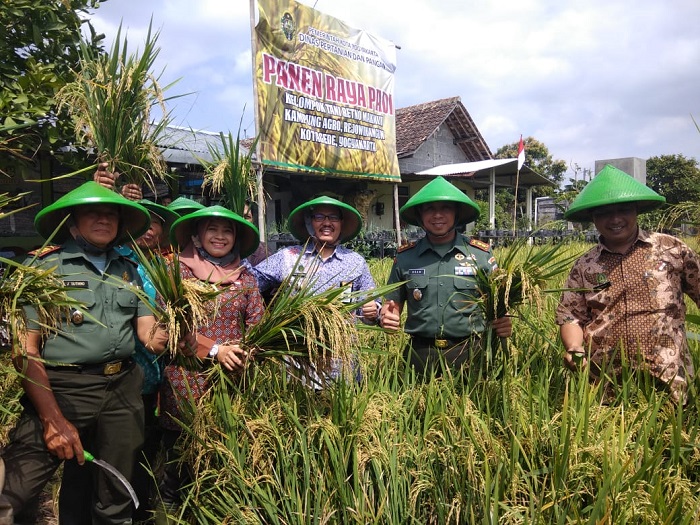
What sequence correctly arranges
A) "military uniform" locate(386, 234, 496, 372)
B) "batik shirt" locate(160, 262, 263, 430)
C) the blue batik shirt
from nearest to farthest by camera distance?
"batik shirt" locate(160, 262, 263, 430) < the blue batik shirt < "military uniform" locate(386, 234, 496, 372)

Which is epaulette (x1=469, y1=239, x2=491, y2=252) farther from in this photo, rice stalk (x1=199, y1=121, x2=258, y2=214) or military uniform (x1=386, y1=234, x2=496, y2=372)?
rice stalk (x1=199, y1=121, x2=258, y2=214)

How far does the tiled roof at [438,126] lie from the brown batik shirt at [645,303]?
13.6 meters

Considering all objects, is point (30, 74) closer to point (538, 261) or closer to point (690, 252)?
point (538, 261)

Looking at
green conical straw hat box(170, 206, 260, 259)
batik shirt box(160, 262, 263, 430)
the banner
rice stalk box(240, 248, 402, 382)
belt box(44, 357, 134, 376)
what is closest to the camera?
rice stalk box(240, 248, 402, 382)

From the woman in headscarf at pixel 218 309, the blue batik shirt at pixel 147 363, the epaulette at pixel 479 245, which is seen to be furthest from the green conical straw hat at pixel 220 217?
the epaulette at pixel 479 245

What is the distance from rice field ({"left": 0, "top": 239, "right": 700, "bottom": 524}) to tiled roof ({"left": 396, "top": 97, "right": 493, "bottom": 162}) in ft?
46.1

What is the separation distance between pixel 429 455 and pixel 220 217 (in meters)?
1.54

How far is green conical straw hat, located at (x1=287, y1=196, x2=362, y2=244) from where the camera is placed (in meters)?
3.02

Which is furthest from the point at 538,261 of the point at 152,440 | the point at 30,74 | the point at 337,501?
the point at 30,74

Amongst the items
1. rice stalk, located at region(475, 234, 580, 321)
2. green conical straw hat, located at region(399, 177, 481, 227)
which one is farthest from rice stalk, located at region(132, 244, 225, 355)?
green conical straw hat, located at region(399, 177, 481, 227)

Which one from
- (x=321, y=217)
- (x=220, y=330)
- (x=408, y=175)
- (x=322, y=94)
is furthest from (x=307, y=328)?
(x=408, y=175)

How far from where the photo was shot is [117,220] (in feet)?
7.79

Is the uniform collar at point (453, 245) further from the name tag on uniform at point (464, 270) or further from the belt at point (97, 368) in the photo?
the belt at point (97, 368)

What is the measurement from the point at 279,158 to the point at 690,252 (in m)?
6.28
